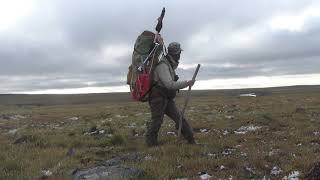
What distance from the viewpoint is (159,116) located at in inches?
612

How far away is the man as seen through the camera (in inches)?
580

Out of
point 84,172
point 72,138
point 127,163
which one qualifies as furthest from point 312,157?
point 72,138

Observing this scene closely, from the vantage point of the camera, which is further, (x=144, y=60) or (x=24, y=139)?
(x=24, y=139)

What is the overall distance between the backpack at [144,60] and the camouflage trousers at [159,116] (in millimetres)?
423

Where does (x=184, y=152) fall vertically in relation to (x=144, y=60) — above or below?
below

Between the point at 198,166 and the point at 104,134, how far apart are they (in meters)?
8.65

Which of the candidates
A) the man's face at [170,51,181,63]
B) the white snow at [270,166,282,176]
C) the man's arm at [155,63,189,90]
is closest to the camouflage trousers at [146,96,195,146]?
the man's arm at [155,63,189,90]

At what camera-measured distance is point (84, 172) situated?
38.2ft

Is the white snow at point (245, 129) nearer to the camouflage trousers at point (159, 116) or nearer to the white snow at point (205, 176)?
the camouflage trousers at point (159, 116)

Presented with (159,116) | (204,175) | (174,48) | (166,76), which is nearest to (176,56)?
(174,48)

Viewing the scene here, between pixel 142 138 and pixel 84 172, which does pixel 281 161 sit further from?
pixel 142 138

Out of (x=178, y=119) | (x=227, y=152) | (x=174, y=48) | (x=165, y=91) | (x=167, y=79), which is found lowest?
(x=227, y=152)

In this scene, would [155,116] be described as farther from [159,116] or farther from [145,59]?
[145,59]

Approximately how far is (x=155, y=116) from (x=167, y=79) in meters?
1.38
